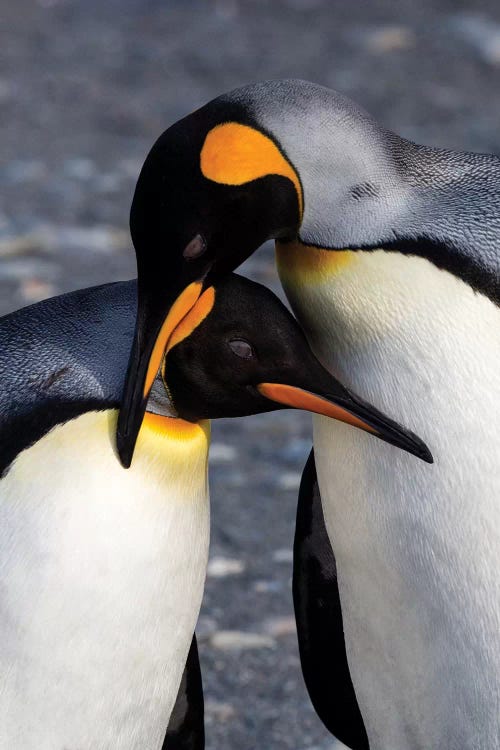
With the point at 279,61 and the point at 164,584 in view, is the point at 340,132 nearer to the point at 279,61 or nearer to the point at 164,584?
the point at 164,584

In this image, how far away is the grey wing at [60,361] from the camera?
1.62 m

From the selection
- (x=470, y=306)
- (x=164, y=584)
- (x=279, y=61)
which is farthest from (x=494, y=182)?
(x=279, y=61)

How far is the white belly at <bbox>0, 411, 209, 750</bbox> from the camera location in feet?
5.28

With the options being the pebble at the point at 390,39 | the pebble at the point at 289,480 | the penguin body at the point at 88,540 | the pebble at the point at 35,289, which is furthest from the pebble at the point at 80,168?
the penguin body at the point at 88,540

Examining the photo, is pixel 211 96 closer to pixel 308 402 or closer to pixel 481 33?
pixel 481 33

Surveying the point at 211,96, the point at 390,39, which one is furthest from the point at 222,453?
the point at 390,39

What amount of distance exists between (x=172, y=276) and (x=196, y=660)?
711mm

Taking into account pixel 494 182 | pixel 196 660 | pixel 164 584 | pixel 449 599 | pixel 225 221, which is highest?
pixel 494 182

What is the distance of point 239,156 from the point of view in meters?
1.53

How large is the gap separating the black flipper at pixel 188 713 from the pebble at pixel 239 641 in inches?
20.9

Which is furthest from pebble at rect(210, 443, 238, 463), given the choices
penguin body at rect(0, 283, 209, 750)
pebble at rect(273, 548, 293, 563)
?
penguin body at rect(0, 283, 209, 750)

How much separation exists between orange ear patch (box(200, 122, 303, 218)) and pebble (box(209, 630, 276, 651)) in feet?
4.07

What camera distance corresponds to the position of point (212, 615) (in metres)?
2.66

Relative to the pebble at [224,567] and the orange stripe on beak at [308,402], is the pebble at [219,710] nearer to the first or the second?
the pebble at [224,567]
